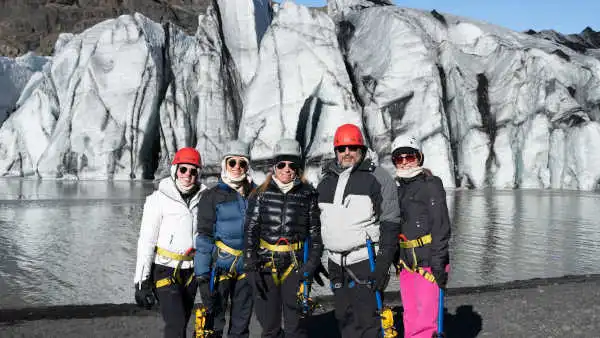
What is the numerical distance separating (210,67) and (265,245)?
35.3 meters

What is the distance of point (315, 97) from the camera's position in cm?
3288

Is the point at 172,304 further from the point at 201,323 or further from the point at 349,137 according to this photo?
the point at 349,137

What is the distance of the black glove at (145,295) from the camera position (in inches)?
161

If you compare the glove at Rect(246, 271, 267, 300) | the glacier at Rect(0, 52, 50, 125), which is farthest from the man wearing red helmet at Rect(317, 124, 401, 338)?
the glacier at Rect(0, 52, 50, 125)

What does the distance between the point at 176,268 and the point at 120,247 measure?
810 centimetres

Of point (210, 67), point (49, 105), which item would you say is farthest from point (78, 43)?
point (210, 67)

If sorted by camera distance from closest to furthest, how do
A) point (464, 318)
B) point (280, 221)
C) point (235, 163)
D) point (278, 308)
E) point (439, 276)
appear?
point (439, 276) < point (280, 221) < point (278, 308) < point (235, 163) < point (464, 318)

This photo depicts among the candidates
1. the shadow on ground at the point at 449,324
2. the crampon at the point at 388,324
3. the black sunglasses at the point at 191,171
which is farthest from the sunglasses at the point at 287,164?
the shadow on ground at the point at 449,324

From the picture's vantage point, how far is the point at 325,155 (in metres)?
30.9

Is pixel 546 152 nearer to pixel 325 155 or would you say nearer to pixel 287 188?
pixel 325 155

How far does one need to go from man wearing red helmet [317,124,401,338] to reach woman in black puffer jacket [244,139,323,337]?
0.17 metres

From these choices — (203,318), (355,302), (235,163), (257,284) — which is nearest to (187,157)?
(235,163)

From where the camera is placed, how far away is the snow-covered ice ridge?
32562 mm

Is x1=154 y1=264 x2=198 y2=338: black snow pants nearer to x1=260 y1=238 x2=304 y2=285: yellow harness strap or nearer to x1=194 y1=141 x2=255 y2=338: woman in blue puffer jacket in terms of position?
x1=194 y1=141 x2=255 y2=338: woman in blue puffer jacket
